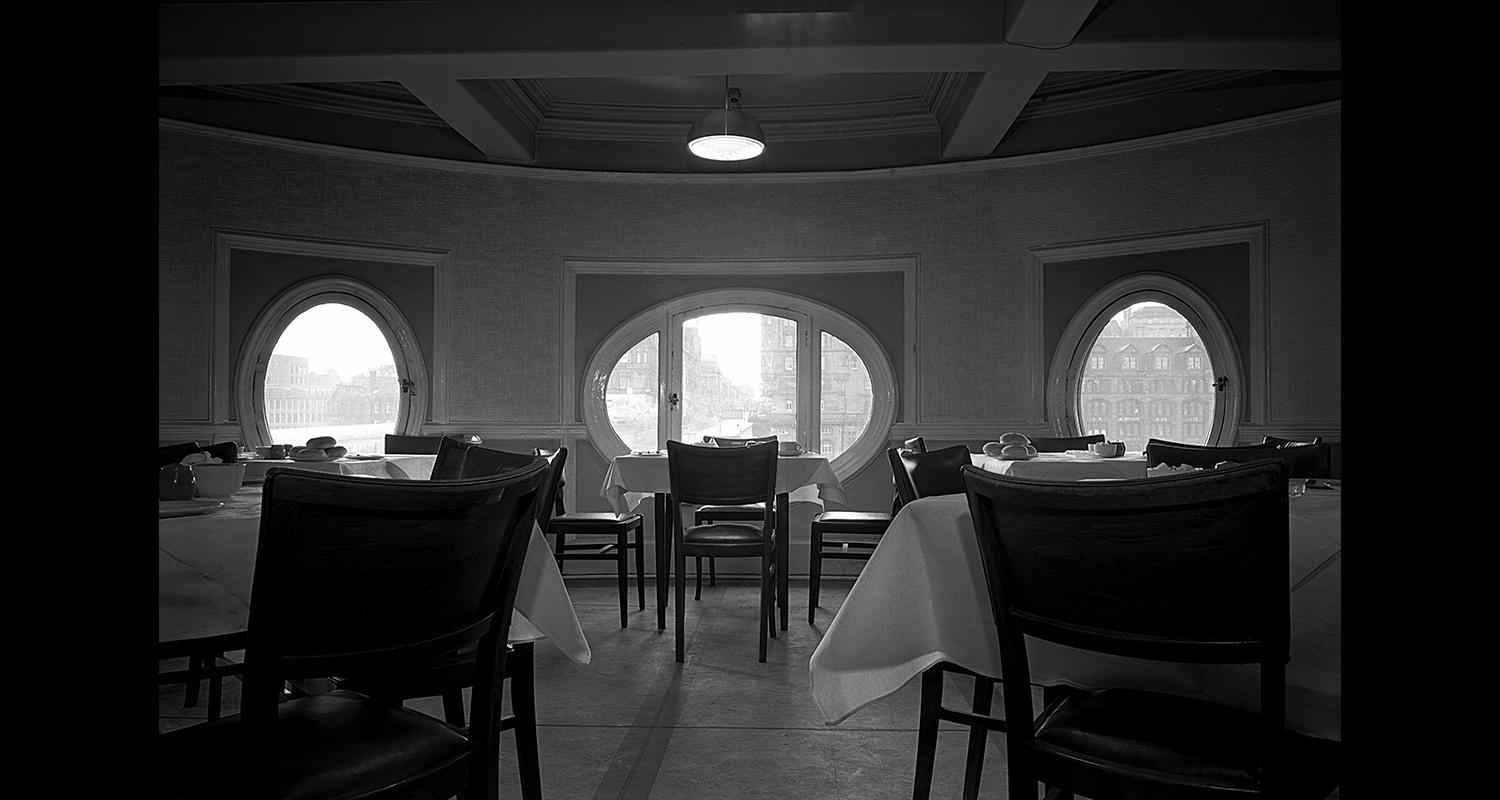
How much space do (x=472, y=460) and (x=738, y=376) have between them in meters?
4.29

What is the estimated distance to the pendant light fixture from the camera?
525 centimetres

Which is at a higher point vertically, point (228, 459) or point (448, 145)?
point (448, 145)

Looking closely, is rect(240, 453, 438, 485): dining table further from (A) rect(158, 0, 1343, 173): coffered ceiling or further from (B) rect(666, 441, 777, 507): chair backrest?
(A) rect(158, 0, 1343, 173): coffered ceiling

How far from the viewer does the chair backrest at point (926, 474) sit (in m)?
3.41

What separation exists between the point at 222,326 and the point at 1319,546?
616 cm

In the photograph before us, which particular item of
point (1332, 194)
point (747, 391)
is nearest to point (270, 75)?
point (747, 391)

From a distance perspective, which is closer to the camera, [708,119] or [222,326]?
[708,119]

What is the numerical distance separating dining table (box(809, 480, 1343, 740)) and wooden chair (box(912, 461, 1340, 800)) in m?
0.21

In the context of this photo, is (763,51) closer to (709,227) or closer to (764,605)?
(709,227)

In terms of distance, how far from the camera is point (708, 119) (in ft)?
17.4

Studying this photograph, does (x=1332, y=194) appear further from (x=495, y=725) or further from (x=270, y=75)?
(x=270, y=75)

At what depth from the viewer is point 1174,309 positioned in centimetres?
598
